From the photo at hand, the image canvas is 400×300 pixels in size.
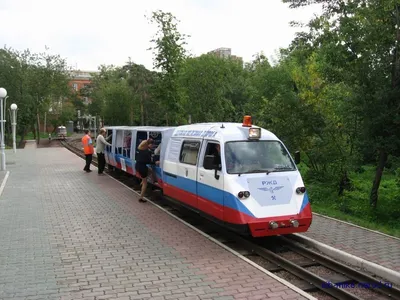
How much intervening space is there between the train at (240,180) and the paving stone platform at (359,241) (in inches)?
30.6

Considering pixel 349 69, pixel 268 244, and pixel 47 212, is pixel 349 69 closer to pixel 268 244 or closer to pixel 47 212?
pixel 268 244

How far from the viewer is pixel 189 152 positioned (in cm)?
970

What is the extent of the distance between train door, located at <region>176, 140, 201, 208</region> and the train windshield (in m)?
1.19

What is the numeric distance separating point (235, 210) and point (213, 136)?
6.34 ft

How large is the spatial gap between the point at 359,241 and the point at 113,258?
Answer: 176 inches

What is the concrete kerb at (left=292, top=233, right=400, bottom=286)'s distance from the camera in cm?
600

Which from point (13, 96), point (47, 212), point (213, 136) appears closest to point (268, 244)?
point (213, 136)

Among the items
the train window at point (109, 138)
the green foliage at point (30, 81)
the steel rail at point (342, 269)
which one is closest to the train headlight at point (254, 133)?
the steel rail at point (342, 269)

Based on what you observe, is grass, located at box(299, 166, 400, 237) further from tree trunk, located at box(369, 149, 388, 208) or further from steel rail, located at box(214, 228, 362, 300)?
steel rail, located at box(214, 228, 362, 300)

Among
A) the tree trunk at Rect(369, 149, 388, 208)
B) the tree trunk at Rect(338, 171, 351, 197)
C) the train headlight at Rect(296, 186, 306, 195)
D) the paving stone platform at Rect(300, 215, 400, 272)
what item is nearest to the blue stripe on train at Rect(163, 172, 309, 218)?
the train headlight at Rect(296, 186, 306, 195)

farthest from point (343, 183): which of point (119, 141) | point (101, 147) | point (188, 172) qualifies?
point (101, 147)

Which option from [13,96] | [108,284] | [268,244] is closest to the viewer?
[108,284]

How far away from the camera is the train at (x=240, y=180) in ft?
24.4

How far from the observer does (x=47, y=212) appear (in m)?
10.5
